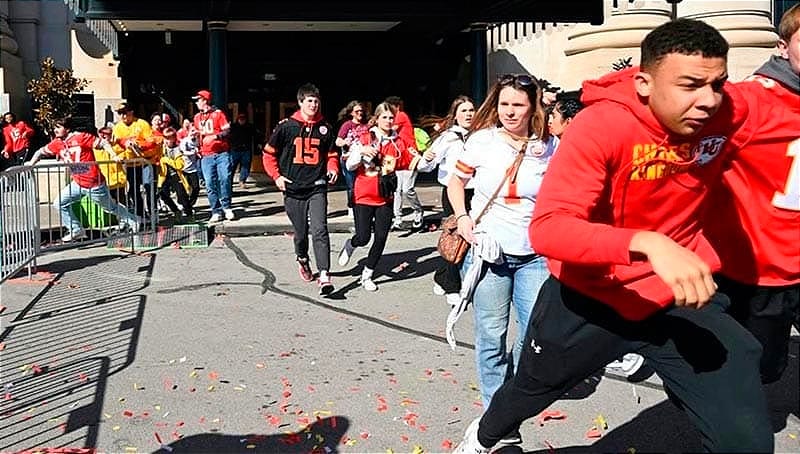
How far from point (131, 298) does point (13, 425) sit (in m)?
3.52

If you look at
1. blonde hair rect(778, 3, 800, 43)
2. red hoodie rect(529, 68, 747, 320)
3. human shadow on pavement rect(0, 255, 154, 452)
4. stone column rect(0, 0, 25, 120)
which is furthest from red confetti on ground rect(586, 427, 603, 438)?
stone column rect(0, 0, 25, 120)

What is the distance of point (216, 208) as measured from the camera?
1362 cm

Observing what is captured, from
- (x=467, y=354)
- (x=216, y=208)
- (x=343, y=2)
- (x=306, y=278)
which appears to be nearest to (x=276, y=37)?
(x=343, y=2)

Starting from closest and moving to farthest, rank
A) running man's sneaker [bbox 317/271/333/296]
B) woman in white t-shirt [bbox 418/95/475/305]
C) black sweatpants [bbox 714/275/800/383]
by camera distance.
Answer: black sweatpants [bbox 714/275/800/383] < woman in white t-shirt [bbox 418/95/475/305] < running man's sneaker [bbox 317/271/333/296]

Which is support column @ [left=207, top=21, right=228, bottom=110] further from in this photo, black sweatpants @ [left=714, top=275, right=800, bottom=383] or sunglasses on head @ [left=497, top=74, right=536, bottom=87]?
black sweatpants @ [left=714, top=275, right=800, bottom=383]

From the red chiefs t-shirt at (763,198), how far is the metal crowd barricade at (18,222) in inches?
263

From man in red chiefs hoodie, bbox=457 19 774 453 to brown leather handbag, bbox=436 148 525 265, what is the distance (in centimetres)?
137

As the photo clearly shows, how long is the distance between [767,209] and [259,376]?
→ 3.29m

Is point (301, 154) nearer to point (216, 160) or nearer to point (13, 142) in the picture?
point (216, 160)

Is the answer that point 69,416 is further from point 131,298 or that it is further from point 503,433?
point 131,298

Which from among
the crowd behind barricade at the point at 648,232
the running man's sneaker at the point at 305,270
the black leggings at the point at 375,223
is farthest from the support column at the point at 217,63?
the crowd behind barricade at the point at 648,232

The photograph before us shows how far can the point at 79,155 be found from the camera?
11.9m

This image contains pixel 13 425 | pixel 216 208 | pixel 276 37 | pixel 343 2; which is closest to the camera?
pixel 13 425

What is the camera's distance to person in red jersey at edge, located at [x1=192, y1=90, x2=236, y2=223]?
44.4 feet
